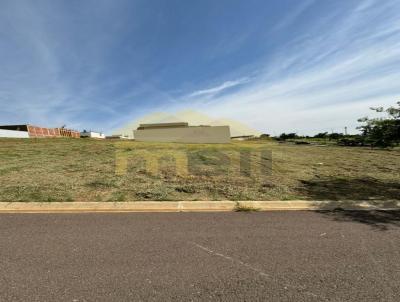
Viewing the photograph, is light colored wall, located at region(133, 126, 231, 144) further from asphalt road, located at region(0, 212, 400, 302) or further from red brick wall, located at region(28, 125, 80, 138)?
asphalt road, located at region(0, 212, 400, 302)

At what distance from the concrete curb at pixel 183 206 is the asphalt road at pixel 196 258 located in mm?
443

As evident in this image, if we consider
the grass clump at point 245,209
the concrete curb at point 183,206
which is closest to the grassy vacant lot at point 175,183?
the concrete curb at point 183,206

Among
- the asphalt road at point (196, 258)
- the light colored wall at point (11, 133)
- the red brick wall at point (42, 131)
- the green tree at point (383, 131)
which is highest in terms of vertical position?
the red brick wall at point (42, 131)

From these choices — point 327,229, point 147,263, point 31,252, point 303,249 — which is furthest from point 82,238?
point 327,229

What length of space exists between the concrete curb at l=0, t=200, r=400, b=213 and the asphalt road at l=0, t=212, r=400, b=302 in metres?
0.44

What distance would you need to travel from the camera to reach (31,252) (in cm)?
376

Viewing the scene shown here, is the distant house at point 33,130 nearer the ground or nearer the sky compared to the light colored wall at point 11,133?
nearer the sky

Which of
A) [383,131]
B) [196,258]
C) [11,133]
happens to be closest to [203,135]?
[11,133]

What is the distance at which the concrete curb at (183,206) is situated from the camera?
19.4 feet

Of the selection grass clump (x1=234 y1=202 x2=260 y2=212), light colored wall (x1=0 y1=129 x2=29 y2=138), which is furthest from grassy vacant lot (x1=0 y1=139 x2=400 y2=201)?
light colored wall (x1=0 y1=129 x2=29 y2=138)

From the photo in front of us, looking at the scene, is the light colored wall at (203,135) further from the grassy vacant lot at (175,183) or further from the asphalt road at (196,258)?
the asphalt road at (196,258)

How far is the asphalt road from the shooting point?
2898 mm

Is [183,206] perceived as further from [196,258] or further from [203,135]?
[203,135]

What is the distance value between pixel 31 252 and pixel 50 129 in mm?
76533
